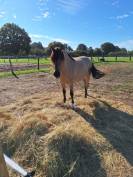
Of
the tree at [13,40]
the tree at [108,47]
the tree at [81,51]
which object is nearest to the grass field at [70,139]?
the tree at [81,51]

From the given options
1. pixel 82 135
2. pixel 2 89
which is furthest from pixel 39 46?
pixel 82 135

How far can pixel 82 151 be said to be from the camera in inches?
194

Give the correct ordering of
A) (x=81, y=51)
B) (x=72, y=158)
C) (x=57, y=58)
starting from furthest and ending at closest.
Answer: (x=81, y=51)
(x=57, y=58)
(x=72, y=158)

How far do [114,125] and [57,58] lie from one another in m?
2.13

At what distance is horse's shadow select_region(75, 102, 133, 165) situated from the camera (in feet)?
17.1

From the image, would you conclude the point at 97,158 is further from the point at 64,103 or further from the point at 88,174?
the point at 64,103

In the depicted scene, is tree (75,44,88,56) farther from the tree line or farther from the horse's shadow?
the horse's shadow

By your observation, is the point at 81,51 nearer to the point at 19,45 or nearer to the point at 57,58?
the point at 57,58

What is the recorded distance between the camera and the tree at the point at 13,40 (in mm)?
75244

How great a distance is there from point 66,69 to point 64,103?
0.89m

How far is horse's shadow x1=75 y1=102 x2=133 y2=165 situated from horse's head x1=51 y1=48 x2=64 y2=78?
1058mm

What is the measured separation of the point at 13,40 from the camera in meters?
80.0

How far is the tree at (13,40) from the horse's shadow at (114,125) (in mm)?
68079

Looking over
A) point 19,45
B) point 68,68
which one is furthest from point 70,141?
point 19,45
